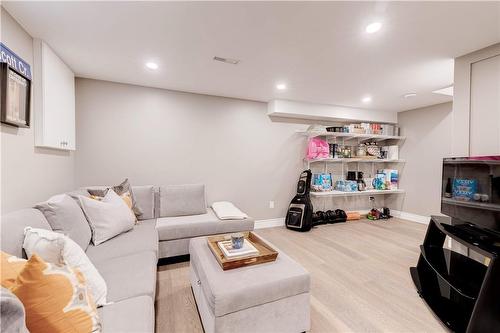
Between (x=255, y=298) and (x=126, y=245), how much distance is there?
4.22 feet

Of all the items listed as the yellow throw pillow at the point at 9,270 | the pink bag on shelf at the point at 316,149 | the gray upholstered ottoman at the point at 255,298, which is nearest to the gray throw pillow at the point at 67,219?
the yellow throw pillow at the point at 9,270

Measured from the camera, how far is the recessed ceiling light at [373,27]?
1750 mm

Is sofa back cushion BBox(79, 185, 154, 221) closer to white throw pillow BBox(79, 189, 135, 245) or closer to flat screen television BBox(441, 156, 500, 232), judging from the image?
white throw pillow BBox(79, 189, 135, 245)

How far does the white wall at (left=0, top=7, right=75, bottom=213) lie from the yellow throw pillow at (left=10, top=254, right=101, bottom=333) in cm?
123

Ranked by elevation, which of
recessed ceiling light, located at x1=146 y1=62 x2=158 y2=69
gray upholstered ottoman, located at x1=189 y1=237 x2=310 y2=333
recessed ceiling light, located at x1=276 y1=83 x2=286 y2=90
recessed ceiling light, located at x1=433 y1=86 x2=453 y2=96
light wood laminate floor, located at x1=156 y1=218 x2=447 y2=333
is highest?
recessed ceiling light, located at x1=433 y1=86 x2=453 y2=96

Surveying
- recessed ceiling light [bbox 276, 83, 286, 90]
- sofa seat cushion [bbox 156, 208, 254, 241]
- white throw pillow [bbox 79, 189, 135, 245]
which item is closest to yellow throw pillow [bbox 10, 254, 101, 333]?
white throw pillow [bbox 79, 189, 135, 245]

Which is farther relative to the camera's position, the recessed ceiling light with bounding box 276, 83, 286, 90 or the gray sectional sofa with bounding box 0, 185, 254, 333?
the recessed ceiling light with bounding box 276, 83, 286, 90

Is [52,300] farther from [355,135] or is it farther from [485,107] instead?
[355,135]

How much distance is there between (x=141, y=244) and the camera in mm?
2008

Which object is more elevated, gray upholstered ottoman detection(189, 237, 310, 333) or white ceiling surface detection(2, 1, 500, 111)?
white ceiling surface detection(2, 1, 500, 111)

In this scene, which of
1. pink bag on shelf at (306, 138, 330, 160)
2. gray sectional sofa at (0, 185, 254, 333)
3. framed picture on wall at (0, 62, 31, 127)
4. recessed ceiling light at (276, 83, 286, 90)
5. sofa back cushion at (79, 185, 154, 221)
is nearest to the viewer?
gray sectional sofa at (0, 185, 254, 333)

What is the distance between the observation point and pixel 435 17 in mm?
1669

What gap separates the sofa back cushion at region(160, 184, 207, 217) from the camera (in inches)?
117

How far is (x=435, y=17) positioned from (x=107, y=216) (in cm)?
319
